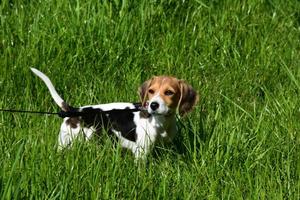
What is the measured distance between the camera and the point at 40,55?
5.80 m

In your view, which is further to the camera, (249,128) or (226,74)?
(226,74)

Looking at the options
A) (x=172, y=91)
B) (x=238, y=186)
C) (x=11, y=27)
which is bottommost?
(x=238, y=186)

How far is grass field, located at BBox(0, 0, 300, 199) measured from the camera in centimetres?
415

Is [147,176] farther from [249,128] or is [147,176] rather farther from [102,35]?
[102,35]

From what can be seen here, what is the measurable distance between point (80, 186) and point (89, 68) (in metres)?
1.96

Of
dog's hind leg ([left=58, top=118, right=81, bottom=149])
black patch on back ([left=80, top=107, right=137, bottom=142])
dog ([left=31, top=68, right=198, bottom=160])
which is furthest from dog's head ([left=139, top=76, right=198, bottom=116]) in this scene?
dog's hind leg ([left=58, top=118, right=81, bottom=149])

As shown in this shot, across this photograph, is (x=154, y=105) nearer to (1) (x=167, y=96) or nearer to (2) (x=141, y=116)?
(1) (x=167, y=96)

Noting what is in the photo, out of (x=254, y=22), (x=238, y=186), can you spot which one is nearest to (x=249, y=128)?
(x=238, y=186)

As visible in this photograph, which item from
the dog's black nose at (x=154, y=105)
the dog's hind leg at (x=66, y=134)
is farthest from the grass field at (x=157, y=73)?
the dog's black nose at (x=154, y=105)

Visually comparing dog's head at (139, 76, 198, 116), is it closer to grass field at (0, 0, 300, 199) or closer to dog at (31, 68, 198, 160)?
dog at (31, 68, 198, 160)

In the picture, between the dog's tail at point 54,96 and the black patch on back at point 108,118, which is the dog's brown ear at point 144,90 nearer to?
the black patch on back at point 108,118

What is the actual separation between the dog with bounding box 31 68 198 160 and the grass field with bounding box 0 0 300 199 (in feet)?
0.29

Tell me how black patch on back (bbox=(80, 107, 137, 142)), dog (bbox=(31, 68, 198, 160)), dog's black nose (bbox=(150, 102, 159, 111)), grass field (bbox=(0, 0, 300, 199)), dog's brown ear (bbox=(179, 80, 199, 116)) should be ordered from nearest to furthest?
1. grass field (bbox=(0, 0, 300, 199))
2. dog's black nose (bbox=(150, 102, 159, 111))
3. dog (bbox=(31, 68, 198, 160))
4. dog's brown ear (bbox=(179, 80, 199, 116))
5. black patch on back (bbox=(80, 107, 137, 142))

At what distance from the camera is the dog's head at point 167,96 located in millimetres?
4586
